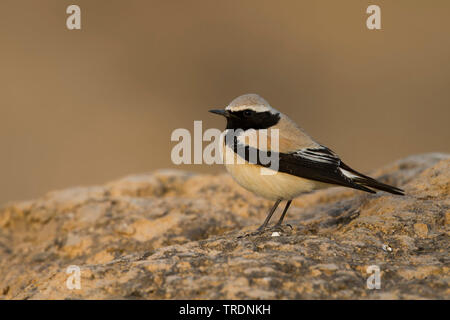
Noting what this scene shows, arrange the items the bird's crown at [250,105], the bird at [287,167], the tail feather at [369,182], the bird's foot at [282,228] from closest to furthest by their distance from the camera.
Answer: the tail feather at [369,182] → the bird at [287,167] → the bird's foot at [282,228] → the bird's crown at [250,105]

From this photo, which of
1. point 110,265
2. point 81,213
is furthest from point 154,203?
point 110,265

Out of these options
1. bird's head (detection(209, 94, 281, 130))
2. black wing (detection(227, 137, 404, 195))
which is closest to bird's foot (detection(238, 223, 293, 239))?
black wing (detection(227, 137, 404, 195))

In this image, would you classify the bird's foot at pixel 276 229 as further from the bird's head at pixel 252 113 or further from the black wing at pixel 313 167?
the bird's head at pixel 252 113

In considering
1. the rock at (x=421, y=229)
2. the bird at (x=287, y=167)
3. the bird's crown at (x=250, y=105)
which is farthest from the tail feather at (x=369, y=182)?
the bird's crown at (x=250, y=105)

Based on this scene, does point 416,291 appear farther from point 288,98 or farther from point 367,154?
point 288,98

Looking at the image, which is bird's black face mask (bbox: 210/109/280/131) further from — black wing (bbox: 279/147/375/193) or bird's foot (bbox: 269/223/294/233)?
bird's foot (bbox: 269/223/294/233)
